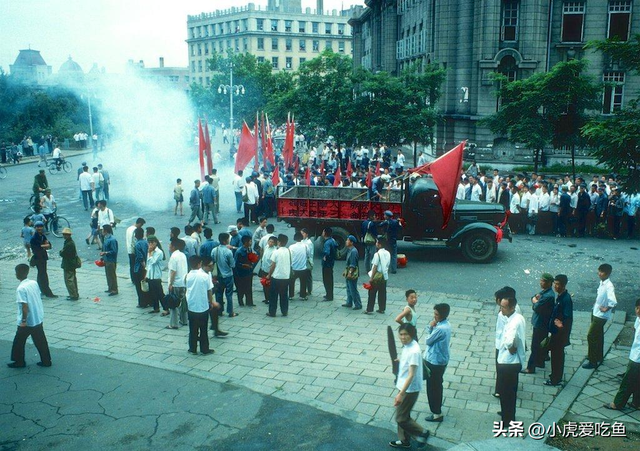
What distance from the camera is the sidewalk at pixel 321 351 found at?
8.29 meters

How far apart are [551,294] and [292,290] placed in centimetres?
598

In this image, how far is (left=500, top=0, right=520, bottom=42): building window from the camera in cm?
3538

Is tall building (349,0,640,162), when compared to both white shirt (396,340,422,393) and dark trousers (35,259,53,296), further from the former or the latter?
white shirt (396,340,422,393)

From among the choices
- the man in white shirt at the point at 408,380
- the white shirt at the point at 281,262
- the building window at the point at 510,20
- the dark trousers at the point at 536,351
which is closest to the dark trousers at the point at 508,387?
the man in white shirt at the point at 408,380

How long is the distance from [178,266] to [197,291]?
1.43 meters

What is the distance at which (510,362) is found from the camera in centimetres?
755

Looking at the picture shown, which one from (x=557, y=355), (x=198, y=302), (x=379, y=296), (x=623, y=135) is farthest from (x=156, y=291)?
(x=623, y=135)

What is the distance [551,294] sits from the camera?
29.6ft

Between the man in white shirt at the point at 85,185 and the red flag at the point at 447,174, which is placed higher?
the red flag at the point at 447,174

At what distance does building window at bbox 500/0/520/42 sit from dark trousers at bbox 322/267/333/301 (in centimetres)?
2748

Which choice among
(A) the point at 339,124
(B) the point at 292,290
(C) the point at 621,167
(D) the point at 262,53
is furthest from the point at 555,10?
(D) the point at 262,53

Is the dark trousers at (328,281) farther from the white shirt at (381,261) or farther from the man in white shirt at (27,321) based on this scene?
the man in white shirt at (27,321)

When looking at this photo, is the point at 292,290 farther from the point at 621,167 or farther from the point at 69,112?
the point at 69,112

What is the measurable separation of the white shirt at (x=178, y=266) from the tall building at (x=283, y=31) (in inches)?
3798
